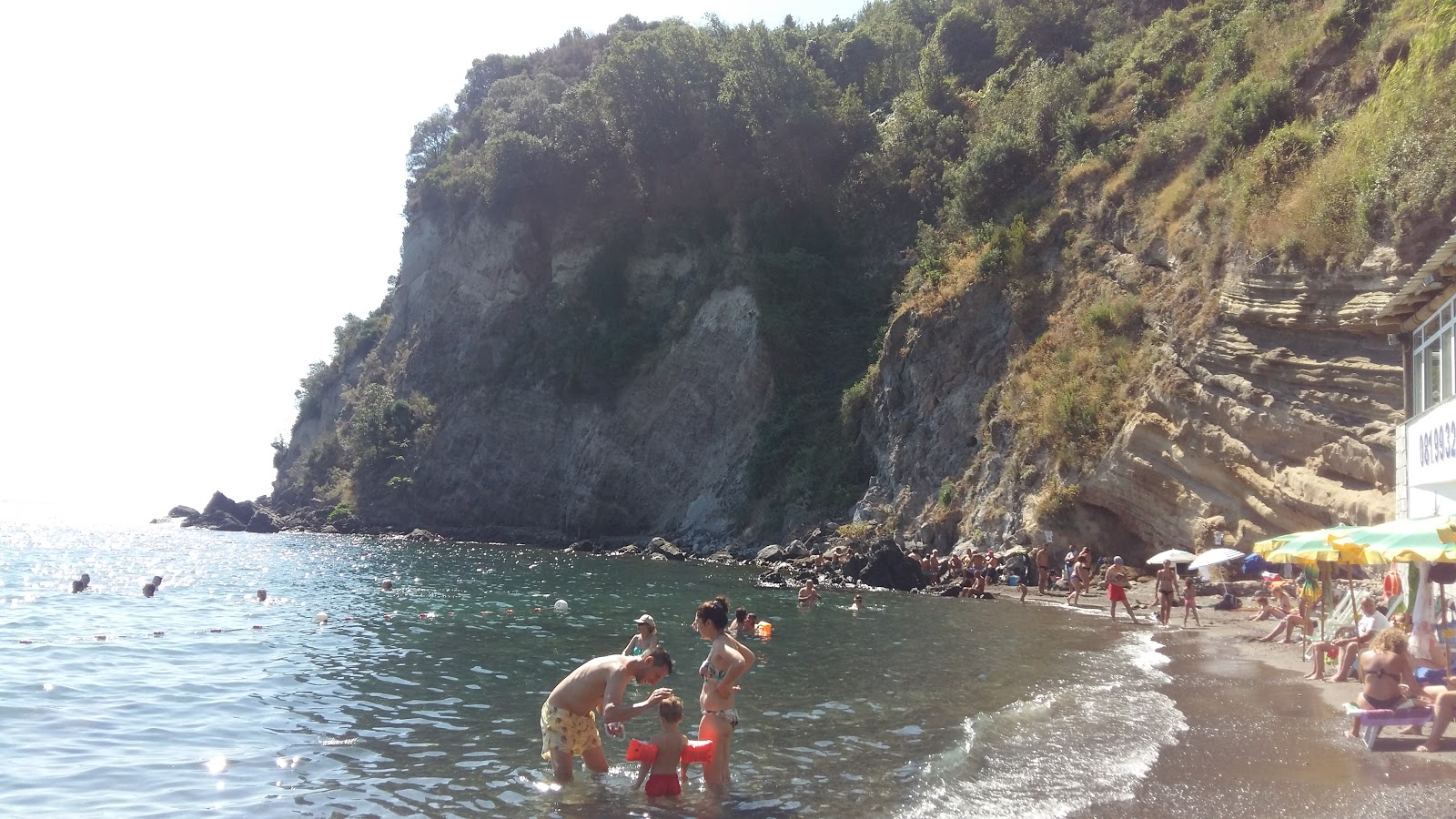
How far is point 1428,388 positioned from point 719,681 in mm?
15128

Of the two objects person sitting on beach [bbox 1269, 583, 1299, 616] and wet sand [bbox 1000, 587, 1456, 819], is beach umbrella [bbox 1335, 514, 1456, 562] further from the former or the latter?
person sitting on beach [bbox 1269, 583, 1299, 616]

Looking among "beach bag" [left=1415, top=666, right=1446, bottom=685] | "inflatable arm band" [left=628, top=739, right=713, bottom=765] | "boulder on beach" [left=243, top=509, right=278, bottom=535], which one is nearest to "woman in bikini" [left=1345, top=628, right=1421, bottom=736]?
"beach bag" [left=1415, top=666, right=1446, bottom=685]

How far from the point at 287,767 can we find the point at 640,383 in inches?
1791

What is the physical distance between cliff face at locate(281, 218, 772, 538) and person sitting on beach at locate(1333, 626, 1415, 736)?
38.8 metres

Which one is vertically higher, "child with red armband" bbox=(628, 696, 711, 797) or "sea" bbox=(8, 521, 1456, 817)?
"child with red armband" bbox=(628, 696, 711, 797)

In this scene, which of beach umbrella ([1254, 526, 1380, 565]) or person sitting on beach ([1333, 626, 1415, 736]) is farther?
beach umbrella ([1254, 526, 1380, 565])

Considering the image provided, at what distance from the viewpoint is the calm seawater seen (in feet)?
30.6

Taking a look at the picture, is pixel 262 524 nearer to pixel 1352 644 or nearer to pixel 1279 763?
pixel 1352 644

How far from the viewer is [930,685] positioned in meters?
14.7

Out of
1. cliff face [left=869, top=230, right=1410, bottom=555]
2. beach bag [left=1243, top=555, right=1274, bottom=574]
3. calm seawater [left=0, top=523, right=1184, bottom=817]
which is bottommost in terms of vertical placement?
calm seawater [left=0, top=523, right=1184, bottom=817]

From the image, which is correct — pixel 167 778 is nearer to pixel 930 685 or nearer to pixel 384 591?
pixel 930 685

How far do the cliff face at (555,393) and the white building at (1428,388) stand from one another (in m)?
32.6

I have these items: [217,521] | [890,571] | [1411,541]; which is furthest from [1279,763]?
[217,521]

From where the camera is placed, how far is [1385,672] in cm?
979
